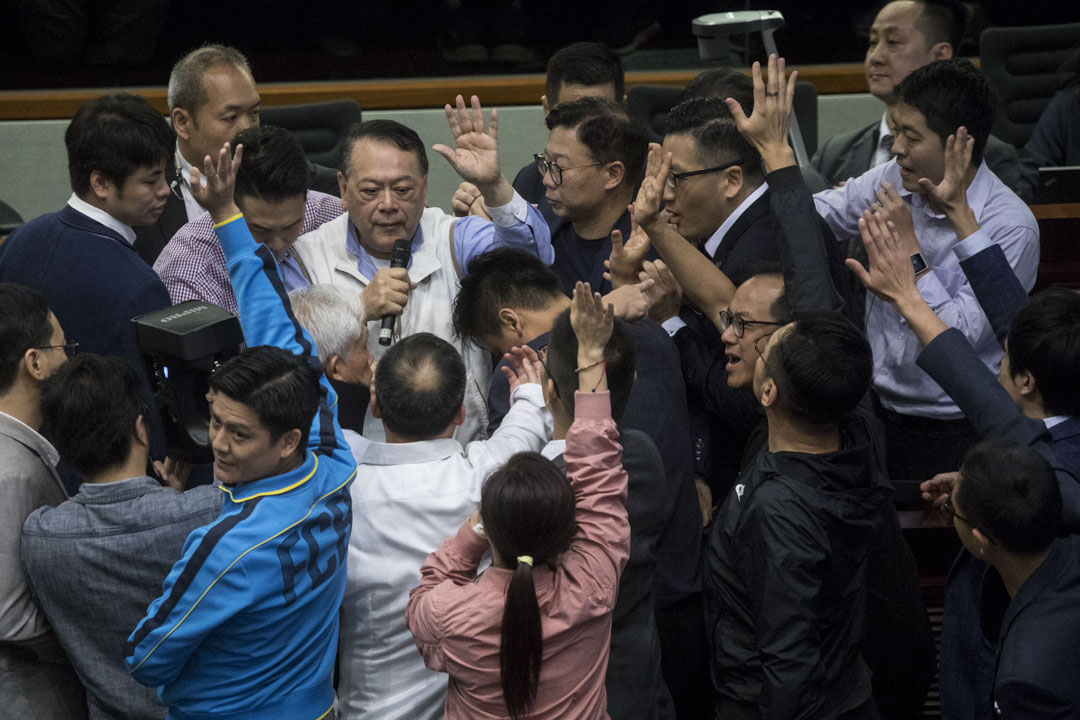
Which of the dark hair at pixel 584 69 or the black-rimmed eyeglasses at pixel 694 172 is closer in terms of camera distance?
the black-rimmed eyeglasses at pixel 694 172

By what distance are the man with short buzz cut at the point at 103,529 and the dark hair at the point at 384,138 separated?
2.77ft

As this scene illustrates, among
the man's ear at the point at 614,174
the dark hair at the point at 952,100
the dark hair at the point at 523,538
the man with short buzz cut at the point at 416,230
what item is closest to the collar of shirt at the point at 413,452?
the dark hair at the point at 523,538

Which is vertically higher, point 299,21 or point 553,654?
point 299,21

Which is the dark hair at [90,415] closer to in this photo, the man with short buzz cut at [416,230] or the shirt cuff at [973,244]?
the man with short buzz cut at [416,230]

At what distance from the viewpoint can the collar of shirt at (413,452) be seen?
1854 mm

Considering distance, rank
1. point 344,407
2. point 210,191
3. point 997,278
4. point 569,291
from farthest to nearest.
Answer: point 569,291, point 344,407, point 997,278, point 210,191

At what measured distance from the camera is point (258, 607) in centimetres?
168

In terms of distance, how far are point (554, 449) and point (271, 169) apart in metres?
0.92

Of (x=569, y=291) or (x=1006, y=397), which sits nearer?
(x=1006, y=397)

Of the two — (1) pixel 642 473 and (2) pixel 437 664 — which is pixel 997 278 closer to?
(1) pixel 642 473

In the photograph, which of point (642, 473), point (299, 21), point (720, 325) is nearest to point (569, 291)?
point (720, 325)

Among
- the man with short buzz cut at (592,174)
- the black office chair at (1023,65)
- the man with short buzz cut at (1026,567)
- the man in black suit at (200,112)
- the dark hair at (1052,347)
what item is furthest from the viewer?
the black office chair at (1023,65)

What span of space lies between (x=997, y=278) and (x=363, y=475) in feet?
4.11

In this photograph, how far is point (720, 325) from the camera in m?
2.27
